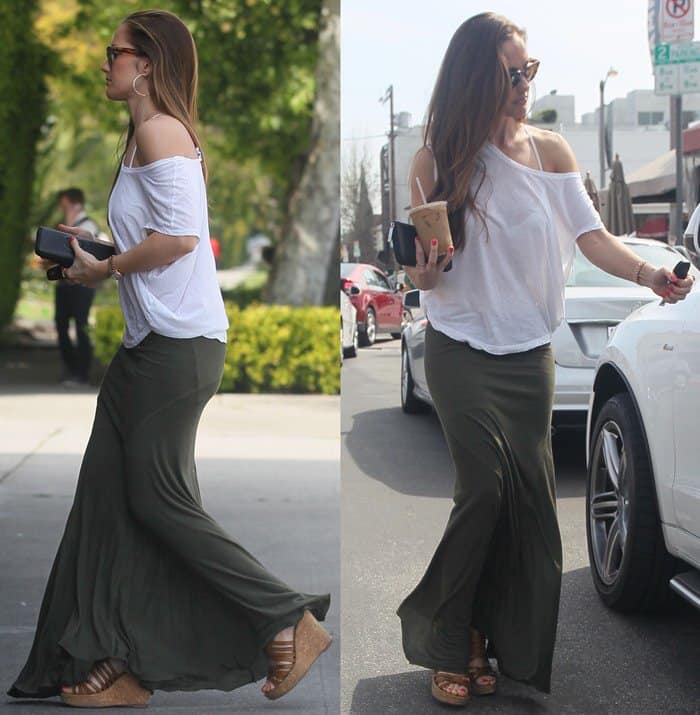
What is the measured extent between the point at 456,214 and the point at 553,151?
0.94 feet

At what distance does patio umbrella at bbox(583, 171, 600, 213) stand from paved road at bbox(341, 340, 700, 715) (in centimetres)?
66

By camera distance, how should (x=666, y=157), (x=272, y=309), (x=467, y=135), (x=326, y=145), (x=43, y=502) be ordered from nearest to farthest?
1. (x=467, y=135)
2. (x=666, y=157)
3. (x=43, y=502)
4. (x=272, y=309)
5. (x=326, y=145)

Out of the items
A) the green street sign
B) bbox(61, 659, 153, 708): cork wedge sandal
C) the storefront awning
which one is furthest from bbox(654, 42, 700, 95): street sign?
bbox(61, 659, 153, 708): cork wedge sandal

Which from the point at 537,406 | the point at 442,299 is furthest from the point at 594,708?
the point at 442,299

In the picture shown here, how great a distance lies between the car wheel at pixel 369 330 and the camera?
358cm

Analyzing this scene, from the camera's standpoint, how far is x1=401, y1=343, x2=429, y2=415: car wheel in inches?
139

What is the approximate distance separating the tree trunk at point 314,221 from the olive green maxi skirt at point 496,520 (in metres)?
10.7

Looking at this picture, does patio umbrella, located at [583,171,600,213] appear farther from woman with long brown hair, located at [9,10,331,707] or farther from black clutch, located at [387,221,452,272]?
woman with long brown hair, located at [9,10,331,707]

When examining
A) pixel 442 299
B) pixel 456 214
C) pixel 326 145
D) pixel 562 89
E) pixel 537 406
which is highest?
pixel 326 145

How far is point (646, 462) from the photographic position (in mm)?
3814

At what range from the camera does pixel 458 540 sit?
11.0 ft

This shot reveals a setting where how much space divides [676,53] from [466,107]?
0.61 metres

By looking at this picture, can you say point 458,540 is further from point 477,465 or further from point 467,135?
point 467,135

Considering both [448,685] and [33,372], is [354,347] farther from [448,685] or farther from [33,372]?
[33,372]
